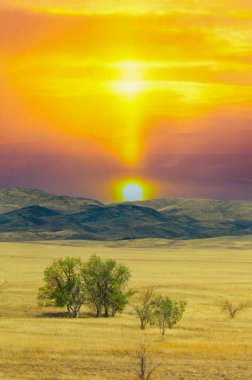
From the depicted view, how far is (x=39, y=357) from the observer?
158 feet

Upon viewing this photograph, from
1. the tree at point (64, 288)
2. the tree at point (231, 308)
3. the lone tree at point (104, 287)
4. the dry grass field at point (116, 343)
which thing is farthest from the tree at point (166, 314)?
the tree at point (64, 288)

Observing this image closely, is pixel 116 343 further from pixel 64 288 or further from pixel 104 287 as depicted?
pixel 64 288

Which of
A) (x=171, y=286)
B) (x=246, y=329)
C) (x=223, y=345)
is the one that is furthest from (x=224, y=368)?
(x=171, y=286)

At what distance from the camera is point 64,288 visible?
273 feet

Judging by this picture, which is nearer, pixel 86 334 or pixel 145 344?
pixel 145 344

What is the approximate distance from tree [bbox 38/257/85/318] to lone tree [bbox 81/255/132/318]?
1071mm

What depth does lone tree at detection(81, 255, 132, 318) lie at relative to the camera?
81.9 meters

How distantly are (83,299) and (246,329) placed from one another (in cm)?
2179

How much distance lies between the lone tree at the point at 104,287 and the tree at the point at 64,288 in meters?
1.07

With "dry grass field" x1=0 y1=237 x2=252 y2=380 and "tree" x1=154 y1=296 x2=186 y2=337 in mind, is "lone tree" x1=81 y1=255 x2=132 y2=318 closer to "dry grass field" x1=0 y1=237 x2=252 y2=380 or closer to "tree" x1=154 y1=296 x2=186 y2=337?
"dry grass field" x1=0 y1=237 x2=252 y2=380

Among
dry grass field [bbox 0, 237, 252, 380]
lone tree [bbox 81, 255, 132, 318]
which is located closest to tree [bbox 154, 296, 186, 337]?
dry grass field [bbox 0, 237, 252, 380]

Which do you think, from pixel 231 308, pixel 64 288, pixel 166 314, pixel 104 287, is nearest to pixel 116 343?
pixel 166 314

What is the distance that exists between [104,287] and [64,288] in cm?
439

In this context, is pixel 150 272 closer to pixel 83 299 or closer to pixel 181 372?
pixel 83 299
